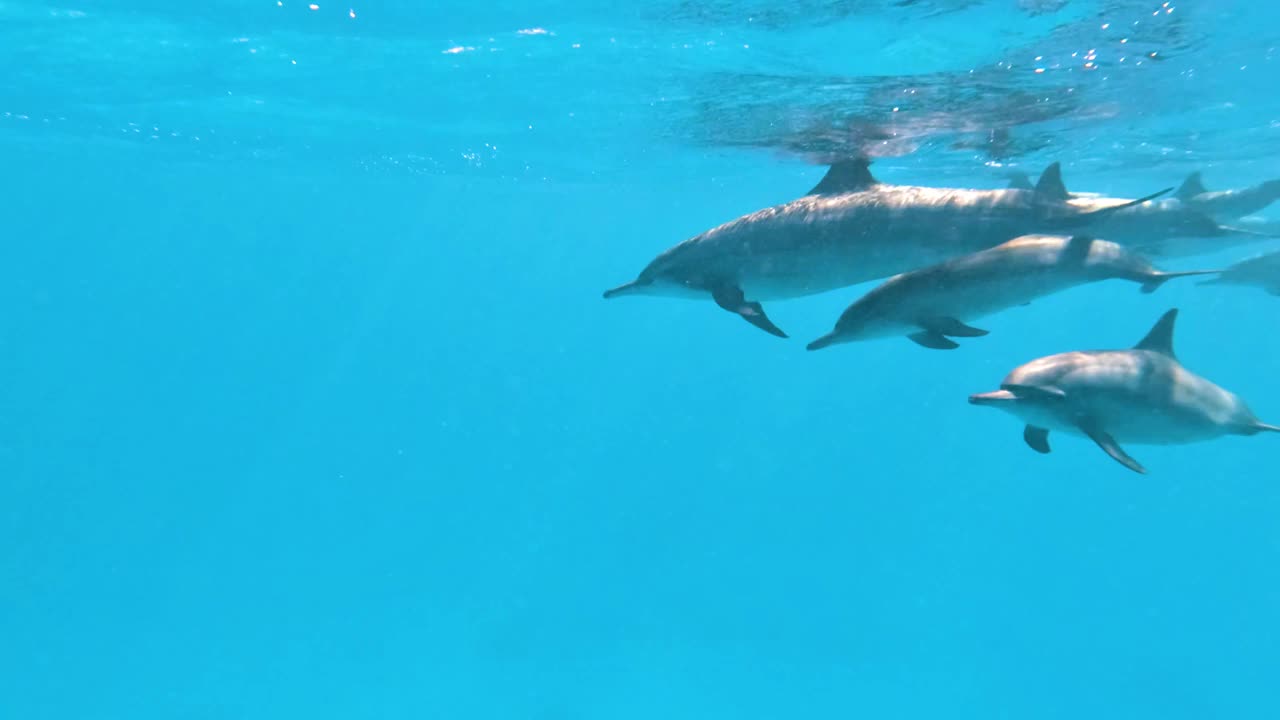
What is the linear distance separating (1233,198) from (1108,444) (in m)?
9.94

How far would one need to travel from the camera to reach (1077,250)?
6270mm

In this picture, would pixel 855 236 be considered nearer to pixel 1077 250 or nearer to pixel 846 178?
pixel 846 178

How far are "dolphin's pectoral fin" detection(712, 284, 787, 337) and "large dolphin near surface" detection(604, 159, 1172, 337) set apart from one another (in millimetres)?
12

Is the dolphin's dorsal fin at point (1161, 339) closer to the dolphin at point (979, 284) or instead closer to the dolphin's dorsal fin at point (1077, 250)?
the dolphin at point (979, 284)

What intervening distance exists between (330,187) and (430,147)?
54.5 ft

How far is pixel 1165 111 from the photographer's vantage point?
1405 cm

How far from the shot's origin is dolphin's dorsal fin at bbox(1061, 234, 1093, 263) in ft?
20.5

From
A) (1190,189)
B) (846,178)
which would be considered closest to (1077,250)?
(846,178)

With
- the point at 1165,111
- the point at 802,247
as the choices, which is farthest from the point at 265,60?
the point at 1165,111

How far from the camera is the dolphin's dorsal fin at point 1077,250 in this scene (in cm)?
626

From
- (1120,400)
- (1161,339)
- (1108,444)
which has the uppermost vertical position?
(1161,339)

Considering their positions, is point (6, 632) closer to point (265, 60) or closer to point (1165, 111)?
point (265, 60)

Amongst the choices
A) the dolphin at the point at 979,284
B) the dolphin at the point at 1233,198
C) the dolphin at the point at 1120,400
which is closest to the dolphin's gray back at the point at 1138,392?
the dolphin at the point at 1120,400

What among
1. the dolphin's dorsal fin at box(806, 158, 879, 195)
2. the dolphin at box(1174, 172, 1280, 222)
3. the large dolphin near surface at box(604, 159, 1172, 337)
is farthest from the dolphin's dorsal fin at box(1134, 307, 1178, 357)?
the dolphin at box(1174, 172, 1280, 222)
